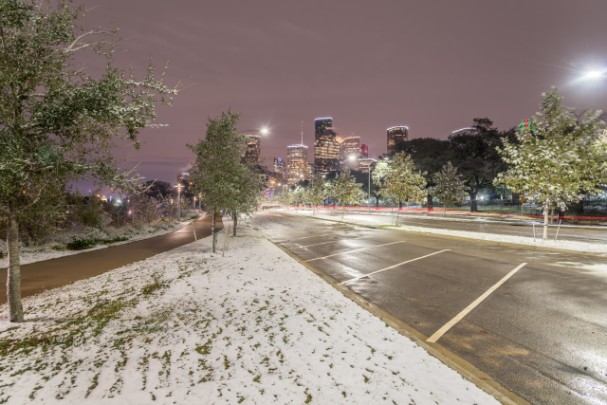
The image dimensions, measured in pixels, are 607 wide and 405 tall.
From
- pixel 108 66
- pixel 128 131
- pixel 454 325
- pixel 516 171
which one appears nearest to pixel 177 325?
pixel 128 131

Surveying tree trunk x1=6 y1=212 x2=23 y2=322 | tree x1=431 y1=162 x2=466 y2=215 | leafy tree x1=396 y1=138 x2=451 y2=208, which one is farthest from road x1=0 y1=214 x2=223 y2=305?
leafy tree x1=396 y1=138 x2=451 y2=208

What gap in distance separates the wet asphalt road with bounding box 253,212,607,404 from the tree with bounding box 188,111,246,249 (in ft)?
14.9

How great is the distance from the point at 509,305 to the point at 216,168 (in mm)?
10854

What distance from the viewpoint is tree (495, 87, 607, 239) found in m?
14.6

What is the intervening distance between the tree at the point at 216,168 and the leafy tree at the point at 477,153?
44367 millimetres

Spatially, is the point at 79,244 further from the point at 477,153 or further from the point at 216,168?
the point at 477,153

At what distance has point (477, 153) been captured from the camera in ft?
168

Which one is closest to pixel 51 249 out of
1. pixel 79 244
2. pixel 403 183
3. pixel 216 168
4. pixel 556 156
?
pixel 79 244

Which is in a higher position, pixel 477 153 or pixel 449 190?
pixel 477 153

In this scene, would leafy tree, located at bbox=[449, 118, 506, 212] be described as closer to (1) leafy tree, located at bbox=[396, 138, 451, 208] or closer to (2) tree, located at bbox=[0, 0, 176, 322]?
(1) leafy tree, located at bbox=[396, 138, 451, 208]

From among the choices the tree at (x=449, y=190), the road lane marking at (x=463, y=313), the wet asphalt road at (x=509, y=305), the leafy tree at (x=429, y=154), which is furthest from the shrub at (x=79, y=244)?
the leafy tree at (x=429, y=154)

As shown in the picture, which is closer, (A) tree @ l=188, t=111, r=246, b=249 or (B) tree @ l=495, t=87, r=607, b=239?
A: (A) tree @ l=188, t=111, r=246, b=249

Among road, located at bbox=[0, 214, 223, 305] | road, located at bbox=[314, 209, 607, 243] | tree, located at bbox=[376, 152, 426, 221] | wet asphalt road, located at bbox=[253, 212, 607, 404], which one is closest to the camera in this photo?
wet asphalt road, located at bbox=[253, 212, 607, 404]

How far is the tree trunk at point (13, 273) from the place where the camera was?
5402mm
